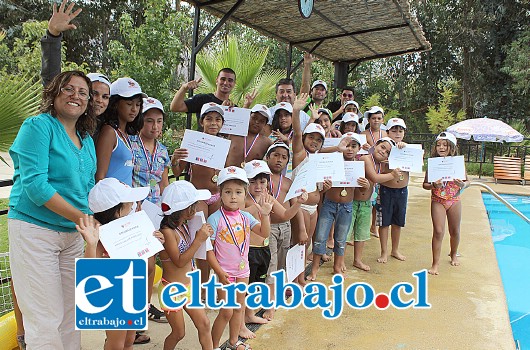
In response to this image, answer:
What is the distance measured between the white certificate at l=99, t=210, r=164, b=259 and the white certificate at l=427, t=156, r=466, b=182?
3294 millimetres

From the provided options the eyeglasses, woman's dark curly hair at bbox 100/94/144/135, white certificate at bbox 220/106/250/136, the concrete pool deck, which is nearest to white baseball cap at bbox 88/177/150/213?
the eyeglasses

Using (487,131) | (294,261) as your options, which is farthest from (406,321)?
(487,131)

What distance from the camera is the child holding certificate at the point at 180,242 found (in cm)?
237

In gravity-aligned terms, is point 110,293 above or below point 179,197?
below

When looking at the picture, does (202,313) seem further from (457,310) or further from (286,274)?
(457,310)

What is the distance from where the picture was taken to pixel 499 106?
696 inches

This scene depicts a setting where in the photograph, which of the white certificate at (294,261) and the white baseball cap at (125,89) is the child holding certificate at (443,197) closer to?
the white certificate at (294,261)

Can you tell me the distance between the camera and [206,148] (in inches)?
126

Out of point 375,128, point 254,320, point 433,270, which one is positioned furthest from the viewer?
point 375,128

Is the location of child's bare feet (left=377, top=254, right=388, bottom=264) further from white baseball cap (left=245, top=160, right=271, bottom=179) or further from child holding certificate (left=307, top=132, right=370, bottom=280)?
white baseball cap (left=245, top=160, right=271, bottom=179)

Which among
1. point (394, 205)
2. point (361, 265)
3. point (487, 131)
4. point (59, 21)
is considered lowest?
point (361, 265)

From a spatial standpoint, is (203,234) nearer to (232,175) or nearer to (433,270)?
(232,175)

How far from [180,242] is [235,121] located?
138 centimetres

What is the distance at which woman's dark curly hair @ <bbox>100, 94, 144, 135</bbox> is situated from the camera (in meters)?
2.59
